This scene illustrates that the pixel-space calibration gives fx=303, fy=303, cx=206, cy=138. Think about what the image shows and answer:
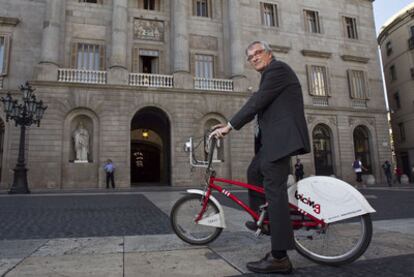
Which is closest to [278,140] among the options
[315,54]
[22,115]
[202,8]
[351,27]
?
[22,115]

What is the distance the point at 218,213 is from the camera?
3.30m

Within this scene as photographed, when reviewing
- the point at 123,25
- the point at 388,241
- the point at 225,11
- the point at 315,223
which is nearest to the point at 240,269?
the point at 315,223

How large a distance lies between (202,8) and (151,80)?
739 centimetres

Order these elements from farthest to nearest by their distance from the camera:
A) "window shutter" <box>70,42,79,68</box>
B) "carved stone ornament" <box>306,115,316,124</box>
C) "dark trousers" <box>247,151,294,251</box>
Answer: "carved stone ornament" <box>306,115,316,124</box>
"window shutter" <box>70,42,79,68</box>
"dark trousers" <box>247,151,294,251</box>

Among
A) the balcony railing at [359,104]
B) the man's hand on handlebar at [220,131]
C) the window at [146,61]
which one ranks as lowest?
the man's hand on handlebar at [220,131]

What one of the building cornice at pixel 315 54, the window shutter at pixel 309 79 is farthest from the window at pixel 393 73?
the window shutter at pixel 309 79

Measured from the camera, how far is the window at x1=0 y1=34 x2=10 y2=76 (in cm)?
1766

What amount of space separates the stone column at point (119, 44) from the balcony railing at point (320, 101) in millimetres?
13862

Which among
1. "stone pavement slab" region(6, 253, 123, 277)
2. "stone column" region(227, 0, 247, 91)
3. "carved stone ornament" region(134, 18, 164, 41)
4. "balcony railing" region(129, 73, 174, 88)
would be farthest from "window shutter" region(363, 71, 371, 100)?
"stone pavement slab" region(6, 253, 123, 277)

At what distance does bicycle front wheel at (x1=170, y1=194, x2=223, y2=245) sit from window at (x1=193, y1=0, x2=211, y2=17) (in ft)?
66.8

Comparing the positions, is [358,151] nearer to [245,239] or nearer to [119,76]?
[119,76]

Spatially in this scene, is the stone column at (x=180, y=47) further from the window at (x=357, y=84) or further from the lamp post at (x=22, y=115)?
the window at (x=357, y=84)

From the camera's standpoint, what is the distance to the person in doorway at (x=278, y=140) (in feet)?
7.91

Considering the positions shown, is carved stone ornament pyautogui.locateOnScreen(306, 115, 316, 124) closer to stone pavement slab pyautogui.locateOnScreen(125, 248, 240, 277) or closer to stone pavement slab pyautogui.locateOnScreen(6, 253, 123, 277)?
stone pavement slab pyautogui.locateOnScreen(125, 248, 240, 277)
